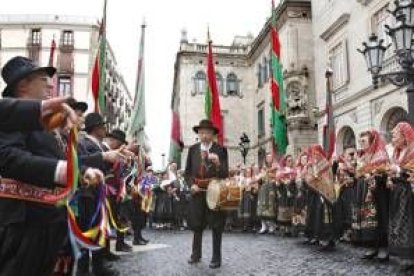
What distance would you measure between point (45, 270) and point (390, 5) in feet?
63.5

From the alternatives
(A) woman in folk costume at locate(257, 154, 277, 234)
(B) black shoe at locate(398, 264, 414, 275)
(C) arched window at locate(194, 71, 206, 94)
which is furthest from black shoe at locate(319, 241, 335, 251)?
(C) arched window at locate(194, 71, 206, 94)

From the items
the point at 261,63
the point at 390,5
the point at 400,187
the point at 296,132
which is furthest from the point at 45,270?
the point at 261,63

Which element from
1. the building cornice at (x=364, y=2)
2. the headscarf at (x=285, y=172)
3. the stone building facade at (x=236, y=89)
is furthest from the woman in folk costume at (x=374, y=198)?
the stone building facade at (x=236, y=89)

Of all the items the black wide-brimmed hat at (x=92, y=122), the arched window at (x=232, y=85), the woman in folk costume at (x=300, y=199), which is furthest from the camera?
the arched window at (x=232, y=85)

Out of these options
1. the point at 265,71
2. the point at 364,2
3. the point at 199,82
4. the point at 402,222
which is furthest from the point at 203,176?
the point at 199,82

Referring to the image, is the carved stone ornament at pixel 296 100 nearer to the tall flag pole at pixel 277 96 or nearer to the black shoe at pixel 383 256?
the tall flag pole at pixel 277 96

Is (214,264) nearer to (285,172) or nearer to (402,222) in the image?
(402,222)

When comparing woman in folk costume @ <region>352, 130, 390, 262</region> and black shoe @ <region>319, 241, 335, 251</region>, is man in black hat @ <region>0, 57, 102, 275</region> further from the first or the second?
black shoe @ <region>319, 241, 335, 251</region>

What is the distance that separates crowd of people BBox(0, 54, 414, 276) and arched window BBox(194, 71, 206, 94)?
24080 millimetres

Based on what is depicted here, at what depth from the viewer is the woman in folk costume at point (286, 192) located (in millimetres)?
11914

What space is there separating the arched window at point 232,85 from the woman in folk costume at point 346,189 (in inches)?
1251

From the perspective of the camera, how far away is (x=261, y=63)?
38.3 m

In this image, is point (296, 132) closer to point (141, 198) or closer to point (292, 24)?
point (292, 24)

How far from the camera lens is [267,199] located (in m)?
13.1
